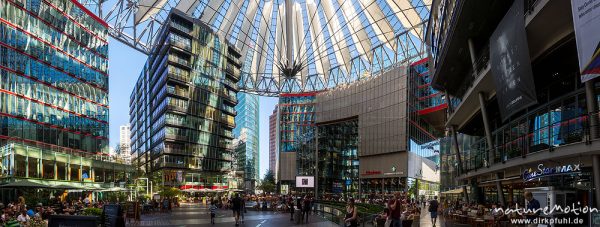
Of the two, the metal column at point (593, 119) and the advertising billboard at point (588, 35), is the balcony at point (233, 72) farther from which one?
the advertising billboard at point (588, 35)

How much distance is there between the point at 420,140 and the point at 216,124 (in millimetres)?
46114

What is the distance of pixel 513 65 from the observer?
1902 centimetres

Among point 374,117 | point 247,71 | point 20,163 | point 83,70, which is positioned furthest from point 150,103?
point 20,163

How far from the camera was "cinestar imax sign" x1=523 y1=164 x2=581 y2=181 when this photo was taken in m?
18.8

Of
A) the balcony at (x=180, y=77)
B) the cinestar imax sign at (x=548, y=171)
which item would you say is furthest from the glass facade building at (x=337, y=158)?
the cinestar imax sign at (x=548, y=171)

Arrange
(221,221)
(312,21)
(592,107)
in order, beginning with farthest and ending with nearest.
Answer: (312,21)
(221,221)
(592,107)

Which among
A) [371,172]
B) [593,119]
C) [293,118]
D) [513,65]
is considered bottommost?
[371,172]

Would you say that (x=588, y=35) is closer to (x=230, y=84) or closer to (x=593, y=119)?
(x=593, y=119)

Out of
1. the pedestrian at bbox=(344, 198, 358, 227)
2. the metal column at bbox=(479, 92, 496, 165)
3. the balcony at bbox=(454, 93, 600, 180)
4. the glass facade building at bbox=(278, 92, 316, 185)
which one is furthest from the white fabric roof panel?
the pedestrian at bbox=(344, 198, 358, 227)

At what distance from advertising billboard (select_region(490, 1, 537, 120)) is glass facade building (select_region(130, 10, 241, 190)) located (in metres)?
77.8

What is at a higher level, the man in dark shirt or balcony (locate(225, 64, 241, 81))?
balcony (locate(225, 64, 241, 81))

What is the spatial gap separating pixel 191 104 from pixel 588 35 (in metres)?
95.3

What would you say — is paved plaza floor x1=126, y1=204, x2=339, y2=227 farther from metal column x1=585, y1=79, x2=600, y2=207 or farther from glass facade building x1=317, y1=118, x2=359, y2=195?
glass facade building x1=317, y1=118, x2=359, y2=195

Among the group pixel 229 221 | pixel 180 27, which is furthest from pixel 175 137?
pixel 229 221
